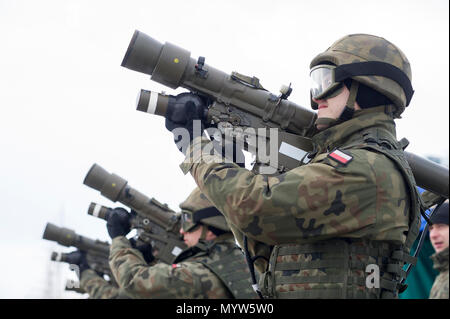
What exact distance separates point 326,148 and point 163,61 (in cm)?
119

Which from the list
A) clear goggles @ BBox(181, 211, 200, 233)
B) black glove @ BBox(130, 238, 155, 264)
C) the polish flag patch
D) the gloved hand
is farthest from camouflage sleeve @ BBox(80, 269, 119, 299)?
the polish flag patch

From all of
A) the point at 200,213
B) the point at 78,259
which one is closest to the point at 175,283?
the point at 200,213

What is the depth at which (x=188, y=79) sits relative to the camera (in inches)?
132

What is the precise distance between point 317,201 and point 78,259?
848 cm

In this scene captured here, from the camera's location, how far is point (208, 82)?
3.34 m

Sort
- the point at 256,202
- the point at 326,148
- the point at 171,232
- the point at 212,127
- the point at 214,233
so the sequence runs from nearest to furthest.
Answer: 1. the point at 256,202
2. the point at 326,148
3. the point at 212,127
4. the point at 214,233
5. the point at 171,232

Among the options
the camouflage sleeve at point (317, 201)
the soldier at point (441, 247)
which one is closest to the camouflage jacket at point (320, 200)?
the camouflage sleeve at point (317, 201)

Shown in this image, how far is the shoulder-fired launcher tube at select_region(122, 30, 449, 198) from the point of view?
3266mm

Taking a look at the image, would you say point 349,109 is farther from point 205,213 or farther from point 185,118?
point 205,213

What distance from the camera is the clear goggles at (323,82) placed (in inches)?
106

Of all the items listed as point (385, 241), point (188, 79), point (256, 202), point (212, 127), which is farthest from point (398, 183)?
point (188, 79)

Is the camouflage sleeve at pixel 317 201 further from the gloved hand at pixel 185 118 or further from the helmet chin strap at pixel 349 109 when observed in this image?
the gloved hand at pixel 185 118

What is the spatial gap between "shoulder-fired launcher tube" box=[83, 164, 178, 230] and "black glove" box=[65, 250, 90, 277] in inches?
110
